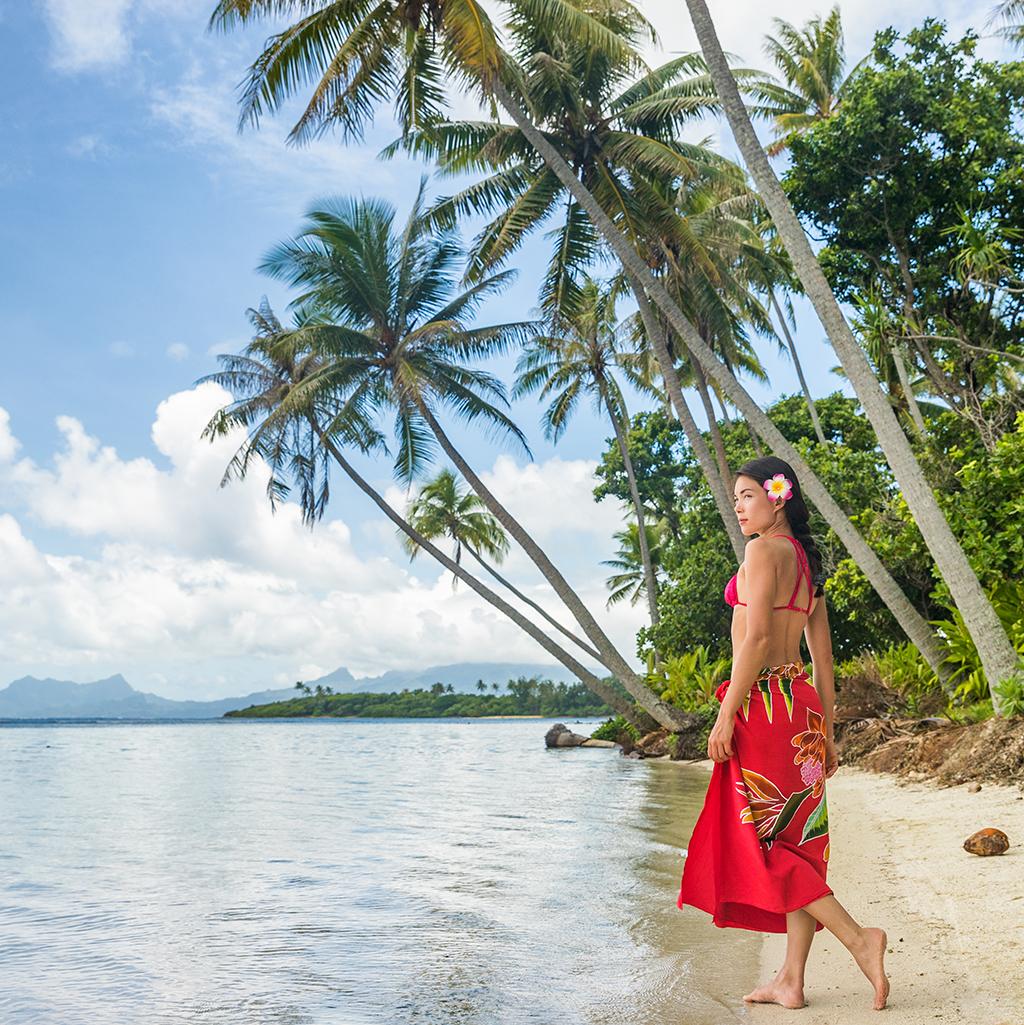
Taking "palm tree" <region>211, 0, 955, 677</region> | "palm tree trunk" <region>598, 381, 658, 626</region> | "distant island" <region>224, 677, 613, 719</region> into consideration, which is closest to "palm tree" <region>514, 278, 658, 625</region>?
"palm tree trunk" <region>598, 381, 658, 626</region>

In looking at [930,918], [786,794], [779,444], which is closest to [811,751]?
[786,794]

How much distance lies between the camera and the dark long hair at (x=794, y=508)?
3.47 metres

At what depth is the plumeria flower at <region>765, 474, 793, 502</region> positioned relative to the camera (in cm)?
→ 343

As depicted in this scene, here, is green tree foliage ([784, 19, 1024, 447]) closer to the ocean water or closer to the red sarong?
the ocean water

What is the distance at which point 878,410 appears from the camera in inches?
385

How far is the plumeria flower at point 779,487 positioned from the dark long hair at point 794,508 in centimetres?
2

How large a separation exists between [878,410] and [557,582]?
35.8 feet

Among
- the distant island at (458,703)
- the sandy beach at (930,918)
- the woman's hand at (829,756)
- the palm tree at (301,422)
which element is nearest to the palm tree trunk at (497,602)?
the palm tree at (301,422)

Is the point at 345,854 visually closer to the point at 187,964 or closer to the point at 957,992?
the point at 187,964

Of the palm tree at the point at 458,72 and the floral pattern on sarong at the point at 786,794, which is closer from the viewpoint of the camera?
the floral pattern on sarong at the point at 786,794

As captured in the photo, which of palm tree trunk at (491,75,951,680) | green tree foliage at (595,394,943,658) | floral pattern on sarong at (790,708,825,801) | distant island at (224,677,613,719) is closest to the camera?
floral pattern on sarong at (790,708,825,801)

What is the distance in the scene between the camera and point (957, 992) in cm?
328

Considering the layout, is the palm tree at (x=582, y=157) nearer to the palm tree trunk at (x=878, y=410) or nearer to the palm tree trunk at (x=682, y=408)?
the palm tree trunk at (x=682, y=408)

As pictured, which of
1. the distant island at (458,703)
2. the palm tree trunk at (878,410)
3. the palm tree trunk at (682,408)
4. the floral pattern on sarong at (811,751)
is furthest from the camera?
the distant island at (458,703)
